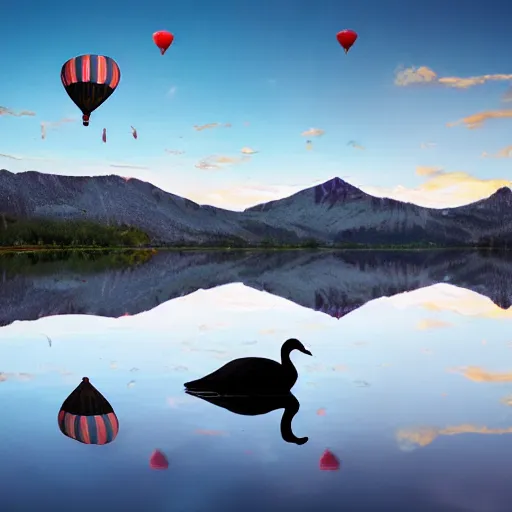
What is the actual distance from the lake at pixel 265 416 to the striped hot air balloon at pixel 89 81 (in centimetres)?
1845

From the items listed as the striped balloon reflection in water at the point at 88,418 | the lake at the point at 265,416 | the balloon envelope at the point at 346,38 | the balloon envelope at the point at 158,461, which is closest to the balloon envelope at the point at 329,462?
the lake at the point at 265,416

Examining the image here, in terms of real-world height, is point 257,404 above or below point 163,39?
below

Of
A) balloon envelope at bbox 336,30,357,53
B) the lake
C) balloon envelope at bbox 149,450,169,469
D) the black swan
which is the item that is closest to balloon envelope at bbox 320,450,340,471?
the lake

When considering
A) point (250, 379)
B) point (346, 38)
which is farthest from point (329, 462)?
point (346, 38)

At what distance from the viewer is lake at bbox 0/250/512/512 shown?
7.55m

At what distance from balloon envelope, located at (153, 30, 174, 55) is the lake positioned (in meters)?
20.1

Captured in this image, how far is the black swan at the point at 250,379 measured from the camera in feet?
37.2

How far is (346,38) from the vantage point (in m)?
38.1

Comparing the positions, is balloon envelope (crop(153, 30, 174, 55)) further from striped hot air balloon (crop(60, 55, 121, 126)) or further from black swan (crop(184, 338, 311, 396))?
black swan (crop(184, 338, 311, 396))

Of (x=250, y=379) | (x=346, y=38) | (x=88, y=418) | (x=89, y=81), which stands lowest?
(x=88, y=418)

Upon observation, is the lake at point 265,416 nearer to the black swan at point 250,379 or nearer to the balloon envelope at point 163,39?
the black swan at point 250,379

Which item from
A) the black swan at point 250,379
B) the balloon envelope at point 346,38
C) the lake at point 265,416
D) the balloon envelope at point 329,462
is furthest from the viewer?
the balloon envelope at point 346,38

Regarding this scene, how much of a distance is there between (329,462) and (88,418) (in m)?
3.57

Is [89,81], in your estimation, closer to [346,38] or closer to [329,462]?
[346,38]
